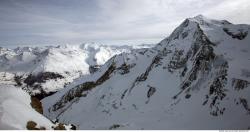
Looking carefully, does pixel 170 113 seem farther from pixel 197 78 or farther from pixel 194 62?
pixel 194 62

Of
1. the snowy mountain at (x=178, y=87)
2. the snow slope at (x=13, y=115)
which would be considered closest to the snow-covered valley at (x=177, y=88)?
the snowy mountain at (x=178, y=87)

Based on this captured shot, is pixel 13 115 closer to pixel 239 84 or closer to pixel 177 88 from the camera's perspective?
pixel 239 84

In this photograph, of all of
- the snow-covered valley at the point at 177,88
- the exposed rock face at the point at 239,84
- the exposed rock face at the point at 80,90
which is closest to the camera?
the exposed rock face at the point at 239,84

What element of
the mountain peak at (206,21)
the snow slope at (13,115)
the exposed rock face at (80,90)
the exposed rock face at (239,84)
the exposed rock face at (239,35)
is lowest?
the exposed rock face at (80,90)

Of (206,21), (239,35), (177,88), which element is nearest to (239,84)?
(177,88)

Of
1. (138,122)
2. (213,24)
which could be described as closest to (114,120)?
(138,122)

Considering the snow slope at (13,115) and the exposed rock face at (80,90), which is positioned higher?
the snow slope at (13,115)

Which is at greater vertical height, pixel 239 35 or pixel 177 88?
pixel 239 35

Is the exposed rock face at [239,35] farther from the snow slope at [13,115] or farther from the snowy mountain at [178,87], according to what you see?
the snow slope at [13,115]

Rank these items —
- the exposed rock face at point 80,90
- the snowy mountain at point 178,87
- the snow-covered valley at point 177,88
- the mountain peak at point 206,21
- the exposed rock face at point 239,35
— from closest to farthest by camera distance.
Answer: the snow-covered valley at point 177,88
the snowy mountain at point 178,87
the exposed rock face at point 239,35
the mountain peak at point 206,21
the exposed rock face at point 80,90

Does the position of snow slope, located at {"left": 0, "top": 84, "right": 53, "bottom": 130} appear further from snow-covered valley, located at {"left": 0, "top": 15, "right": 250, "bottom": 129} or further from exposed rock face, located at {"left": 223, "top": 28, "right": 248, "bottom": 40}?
exposed rock face, located at {"left": 223, "top": 28, "right": 248, "bottom": 40}
